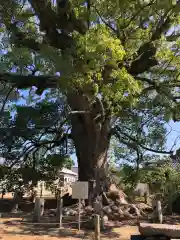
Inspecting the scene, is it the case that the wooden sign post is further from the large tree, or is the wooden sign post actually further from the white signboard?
the large tree

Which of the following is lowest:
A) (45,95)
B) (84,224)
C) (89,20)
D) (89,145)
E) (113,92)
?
(84,224)

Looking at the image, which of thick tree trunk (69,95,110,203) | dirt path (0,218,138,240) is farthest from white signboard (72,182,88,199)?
thick tree trunk (69,95,110,203)

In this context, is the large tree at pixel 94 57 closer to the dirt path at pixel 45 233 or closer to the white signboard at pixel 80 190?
the white signboard at pixel 80 190

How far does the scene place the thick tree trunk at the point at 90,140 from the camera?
12.2 meters

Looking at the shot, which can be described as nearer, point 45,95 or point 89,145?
point 89,145

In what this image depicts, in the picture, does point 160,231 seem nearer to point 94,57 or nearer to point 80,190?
point 80,190

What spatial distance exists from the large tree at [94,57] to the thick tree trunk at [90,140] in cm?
4

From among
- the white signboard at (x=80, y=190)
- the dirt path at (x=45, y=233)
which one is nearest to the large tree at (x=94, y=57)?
the white signboard at (x=80, y=190)

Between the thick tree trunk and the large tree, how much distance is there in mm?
37

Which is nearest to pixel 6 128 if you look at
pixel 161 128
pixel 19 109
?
pixel 19 109

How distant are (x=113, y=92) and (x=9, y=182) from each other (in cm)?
789

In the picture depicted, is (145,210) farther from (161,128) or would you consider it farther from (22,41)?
(22,41)

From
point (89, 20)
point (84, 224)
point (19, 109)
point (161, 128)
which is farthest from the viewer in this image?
point (161, 128)

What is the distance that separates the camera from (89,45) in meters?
8.82
